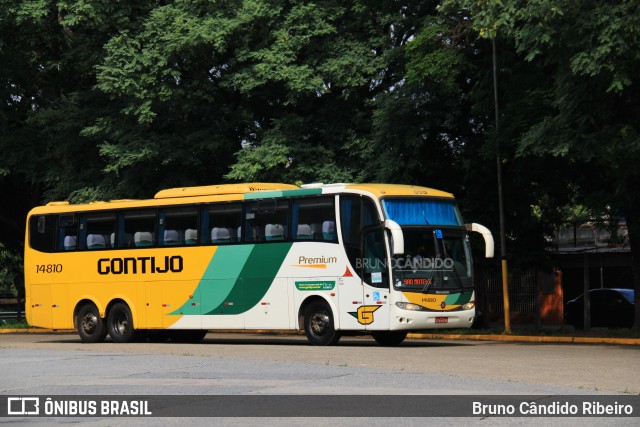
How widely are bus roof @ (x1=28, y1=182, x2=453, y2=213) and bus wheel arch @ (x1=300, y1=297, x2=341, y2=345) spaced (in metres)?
2.44

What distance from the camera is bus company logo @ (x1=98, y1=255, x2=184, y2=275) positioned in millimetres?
28972

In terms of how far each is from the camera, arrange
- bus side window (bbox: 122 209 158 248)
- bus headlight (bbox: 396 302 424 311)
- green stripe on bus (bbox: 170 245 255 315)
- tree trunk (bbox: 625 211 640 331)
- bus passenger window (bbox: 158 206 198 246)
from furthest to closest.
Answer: tree trunk (bbox: 625 211 640 331) < bus side window (bbox: 122 209 158 248) < bus passenger window (bbox: 158 206 198 246) < green stripe on bus (bbox: 170 245 255 315) < bus headlight (bbox: 396 302 424 311)

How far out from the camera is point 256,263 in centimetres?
2753

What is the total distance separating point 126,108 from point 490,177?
10.6 metres

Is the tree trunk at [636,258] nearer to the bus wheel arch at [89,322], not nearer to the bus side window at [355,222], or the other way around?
the bus side window at [355,222]

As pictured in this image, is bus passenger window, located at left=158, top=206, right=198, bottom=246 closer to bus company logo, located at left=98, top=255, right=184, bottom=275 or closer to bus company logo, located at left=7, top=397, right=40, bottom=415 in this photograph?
bus company logo, located at left=98, top=255, right=184, bottom=275

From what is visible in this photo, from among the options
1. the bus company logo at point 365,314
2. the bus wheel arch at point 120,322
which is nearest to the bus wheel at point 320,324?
the bus company logo at point 365,314

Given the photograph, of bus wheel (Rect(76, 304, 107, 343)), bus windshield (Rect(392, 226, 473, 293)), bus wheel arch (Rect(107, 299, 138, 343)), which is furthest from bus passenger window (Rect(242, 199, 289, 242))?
bus wheel (Rect(76, 304, 107, 343))

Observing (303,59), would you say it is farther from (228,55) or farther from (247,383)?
(247,383)

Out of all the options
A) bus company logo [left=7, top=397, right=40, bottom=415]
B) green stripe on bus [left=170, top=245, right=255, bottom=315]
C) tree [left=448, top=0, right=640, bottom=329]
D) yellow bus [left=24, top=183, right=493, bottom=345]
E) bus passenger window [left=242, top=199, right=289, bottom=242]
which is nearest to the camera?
bus company logo [left=7, top=397, right=40, bottom=415]

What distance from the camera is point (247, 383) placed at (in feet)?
51.9

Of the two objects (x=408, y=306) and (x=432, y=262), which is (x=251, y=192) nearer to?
(x=432, y=262)

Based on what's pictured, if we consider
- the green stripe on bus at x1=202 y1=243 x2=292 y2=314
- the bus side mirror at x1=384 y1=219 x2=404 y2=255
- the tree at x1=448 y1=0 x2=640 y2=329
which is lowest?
the green stripe on bus at x1=202 y1=243 x2=292 y2=314

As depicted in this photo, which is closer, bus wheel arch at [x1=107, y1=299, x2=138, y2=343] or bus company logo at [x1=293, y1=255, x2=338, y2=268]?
bus company logo at [x1=293, y1=255, x2=338, y2=268]
